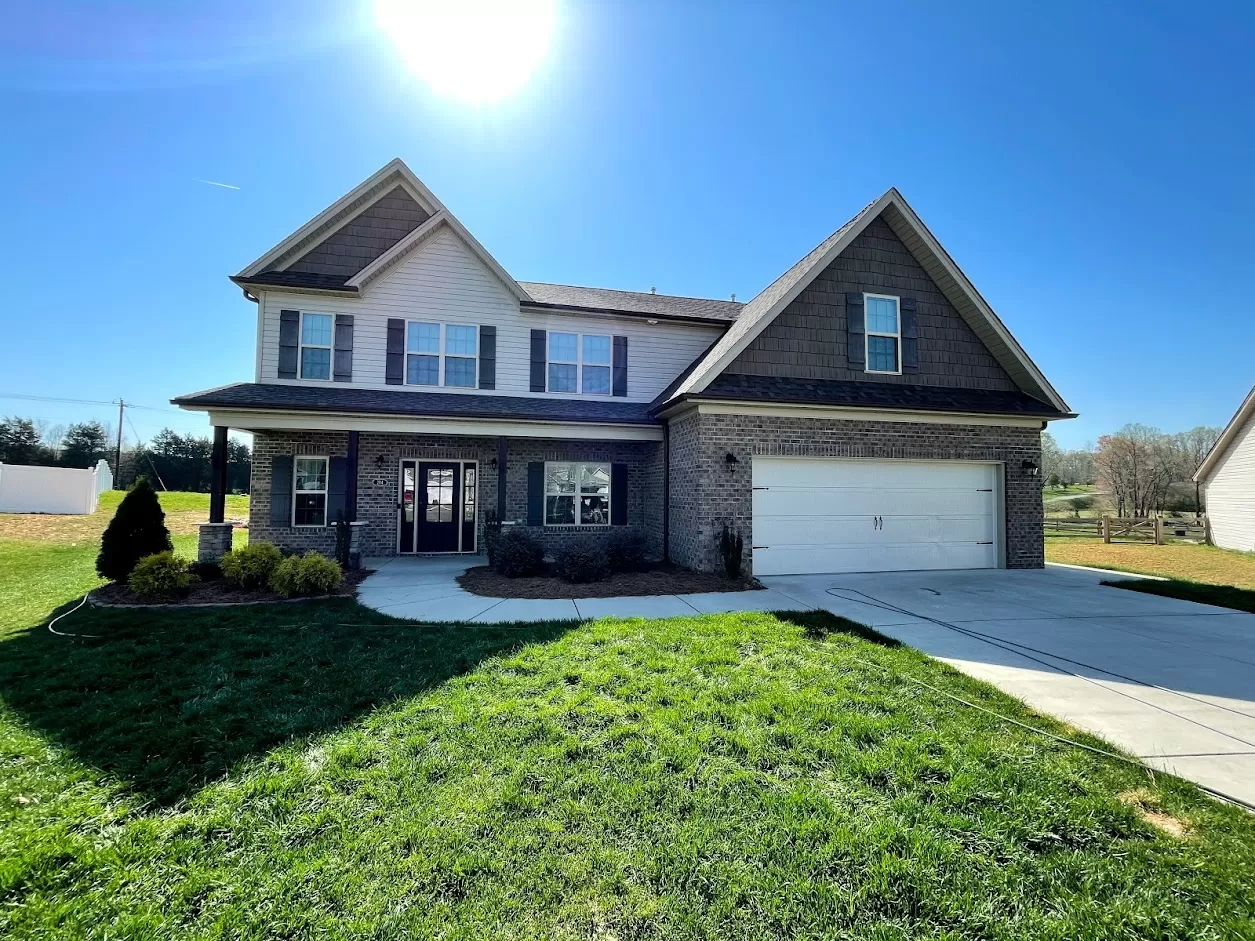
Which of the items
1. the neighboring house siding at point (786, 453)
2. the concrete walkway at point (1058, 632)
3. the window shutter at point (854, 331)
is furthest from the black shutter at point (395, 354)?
the window shutter at point (854, 331)

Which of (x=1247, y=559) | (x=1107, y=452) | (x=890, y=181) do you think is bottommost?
(x=1247, y=559)

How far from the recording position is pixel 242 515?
25.5 m

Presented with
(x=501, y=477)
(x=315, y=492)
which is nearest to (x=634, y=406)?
(x=501, y=477)

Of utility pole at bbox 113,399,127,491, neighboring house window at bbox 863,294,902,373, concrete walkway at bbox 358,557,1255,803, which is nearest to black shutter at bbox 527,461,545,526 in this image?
concrete walkway at bbox 358,557,1255,803

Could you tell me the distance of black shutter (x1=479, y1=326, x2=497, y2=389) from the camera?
1277 cm

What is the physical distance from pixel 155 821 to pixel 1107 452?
161ft

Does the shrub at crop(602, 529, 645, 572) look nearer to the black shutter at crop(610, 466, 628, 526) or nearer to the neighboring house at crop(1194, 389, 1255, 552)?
the black shutter at crop(610, 466, 628, 526)

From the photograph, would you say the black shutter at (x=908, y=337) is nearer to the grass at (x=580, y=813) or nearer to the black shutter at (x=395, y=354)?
the grass at (x=580, y=813)

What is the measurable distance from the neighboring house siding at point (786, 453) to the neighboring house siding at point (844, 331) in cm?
121

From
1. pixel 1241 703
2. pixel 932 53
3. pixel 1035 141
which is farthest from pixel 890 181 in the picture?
pixel 1241 703

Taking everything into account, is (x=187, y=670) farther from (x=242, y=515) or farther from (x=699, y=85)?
(x=242, y=515)

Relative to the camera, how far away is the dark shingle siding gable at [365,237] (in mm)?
12555

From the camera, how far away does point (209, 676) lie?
4.86 meters

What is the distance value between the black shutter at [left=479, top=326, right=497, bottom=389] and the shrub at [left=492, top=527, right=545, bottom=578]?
442 cm
